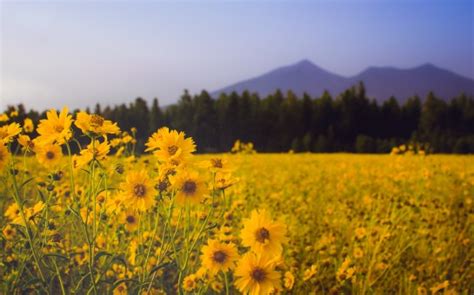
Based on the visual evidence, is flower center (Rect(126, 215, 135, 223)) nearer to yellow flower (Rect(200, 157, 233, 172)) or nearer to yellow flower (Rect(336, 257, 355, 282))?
yellow flower (Rect(200, 157, 233, 172))

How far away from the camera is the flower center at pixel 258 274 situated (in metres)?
1.52

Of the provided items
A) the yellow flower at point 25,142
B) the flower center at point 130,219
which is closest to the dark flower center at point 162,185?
the yellow flower at point 25,142

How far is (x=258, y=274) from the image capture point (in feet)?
4.99

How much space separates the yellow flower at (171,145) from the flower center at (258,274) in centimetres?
44

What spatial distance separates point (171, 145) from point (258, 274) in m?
0.53

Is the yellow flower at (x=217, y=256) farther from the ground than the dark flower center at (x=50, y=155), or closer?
closer

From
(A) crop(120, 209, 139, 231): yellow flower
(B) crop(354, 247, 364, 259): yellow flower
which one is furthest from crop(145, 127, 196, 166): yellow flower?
(B) crop(354, 247, 364, 259): yellow flower

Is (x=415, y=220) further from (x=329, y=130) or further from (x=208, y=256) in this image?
(x=329, y=130)

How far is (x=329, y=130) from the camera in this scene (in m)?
39.0

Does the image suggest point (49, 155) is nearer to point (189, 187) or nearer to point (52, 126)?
point (52, 126)

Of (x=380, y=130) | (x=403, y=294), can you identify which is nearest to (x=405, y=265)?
(x=403, y=294)

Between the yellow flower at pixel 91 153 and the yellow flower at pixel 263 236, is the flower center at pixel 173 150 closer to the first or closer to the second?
the yellow flower at pixel 91 153

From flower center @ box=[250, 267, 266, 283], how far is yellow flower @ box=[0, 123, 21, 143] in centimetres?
93

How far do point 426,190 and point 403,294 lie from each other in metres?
3.12
